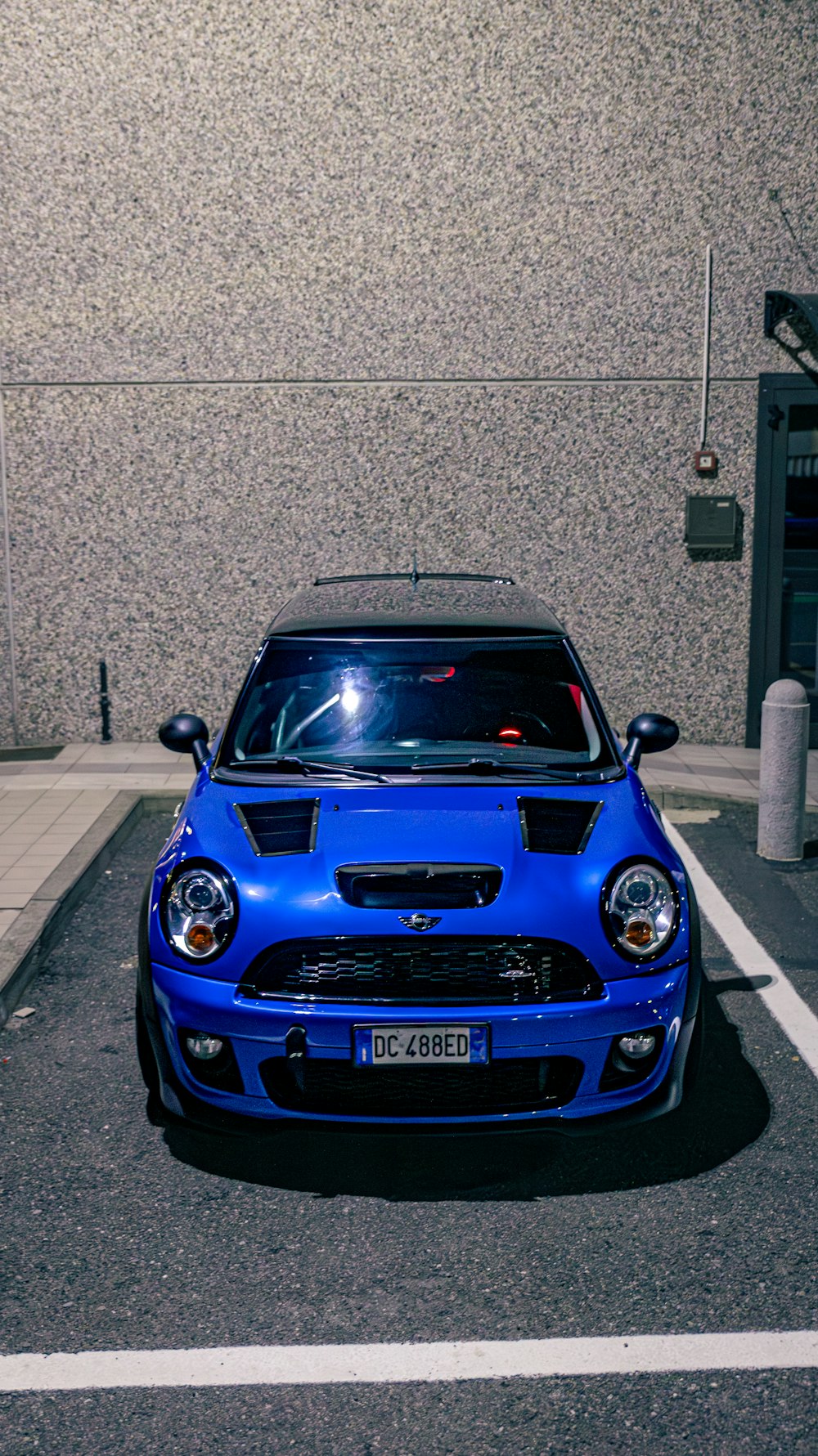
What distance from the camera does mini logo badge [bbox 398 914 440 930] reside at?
3736 millimetres

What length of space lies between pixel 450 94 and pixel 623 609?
13.8ft

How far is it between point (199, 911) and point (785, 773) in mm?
4762

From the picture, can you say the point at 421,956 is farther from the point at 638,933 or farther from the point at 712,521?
the point at 712,521

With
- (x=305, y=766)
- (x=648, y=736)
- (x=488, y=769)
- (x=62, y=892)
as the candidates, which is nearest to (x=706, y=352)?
(x=648, y=736)

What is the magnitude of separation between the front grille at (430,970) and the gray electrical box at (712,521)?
771 cm

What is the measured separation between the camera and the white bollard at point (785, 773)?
25.7 feet

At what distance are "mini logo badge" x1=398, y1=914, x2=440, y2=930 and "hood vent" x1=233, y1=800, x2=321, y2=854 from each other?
385 millimetres

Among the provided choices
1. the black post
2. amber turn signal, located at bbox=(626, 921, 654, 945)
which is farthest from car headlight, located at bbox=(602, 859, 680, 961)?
the black post

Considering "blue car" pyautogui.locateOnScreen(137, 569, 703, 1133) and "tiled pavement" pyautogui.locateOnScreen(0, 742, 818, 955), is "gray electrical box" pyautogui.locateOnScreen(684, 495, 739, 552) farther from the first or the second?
"blue car" pyautogui.locateOnScreen(137, 569, 703, 1133)

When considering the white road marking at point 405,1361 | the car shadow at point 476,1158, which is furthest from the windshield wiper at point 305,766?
the white road marking at point 405,1361

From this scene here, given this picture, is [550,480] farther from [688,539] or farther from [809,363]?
[809,363]

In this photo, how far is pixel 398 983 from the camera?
3754 millimetres

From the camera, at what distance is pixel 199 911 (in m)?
3.94

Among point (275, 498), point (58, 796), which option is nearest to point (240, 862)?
point (58, 796)
